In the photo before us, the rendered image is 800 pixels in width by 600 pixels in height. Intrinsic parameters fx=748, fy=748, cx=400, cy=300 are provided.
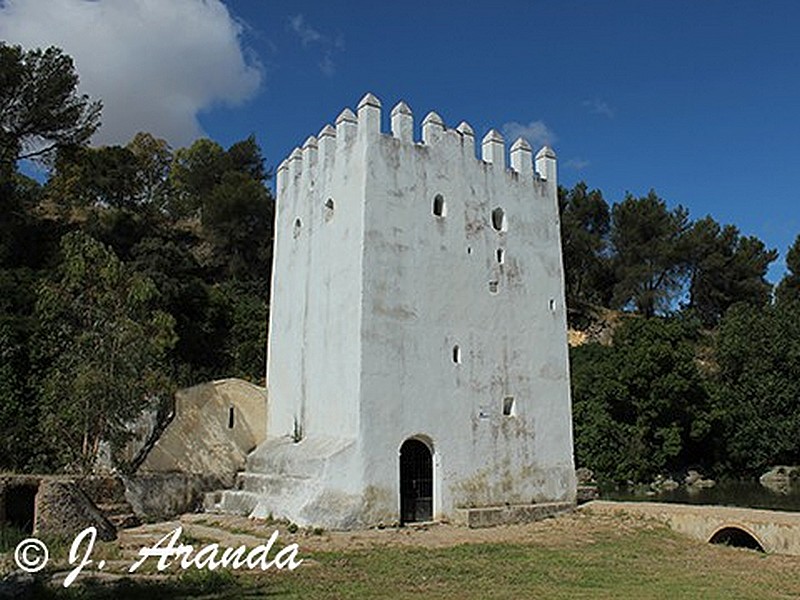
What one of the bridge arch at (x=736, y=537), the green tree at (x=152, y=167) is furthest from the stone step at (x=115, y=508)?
the green tree at (x=152, y=167)

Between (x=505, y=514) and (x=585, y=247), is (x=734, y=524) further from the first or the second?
(x=585, y=247)

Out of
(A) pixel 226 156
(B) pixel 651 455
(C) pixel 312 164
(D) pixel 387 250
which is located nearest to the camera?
(D) pixel 387 250

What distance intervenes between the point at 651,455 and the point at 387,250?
64.6ft

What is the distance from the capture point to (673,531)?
1495cm

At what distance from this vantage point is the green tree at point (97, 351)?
16.2 m

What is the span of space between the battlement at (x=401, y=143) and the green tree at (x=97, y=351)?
5001 millimetres

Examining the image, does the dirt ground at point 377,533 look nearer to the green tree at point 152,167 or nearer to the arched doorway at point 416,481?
the arched doorway at point 416,481

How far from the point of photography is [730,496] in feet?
86.8

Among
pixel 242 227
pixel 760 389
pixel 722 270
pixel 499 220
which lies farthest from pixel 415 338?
pixel 722 270

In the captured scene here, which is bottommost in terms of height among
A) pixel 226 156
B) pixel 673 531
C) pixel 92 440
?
pixel 673 531

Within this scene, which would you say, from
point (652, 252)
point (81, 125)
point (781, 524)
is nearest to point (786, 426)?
point (652, 252)

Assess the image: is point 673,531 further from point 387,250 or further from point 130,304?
point 130,304

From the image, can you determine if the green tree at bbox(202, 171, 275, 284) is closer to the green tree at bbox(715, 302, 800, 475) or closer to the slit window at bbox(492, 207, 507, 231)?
the green tree at bbox(715, 302, 800, 475)

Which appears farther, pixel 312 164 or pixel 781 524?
pixel 312 164
